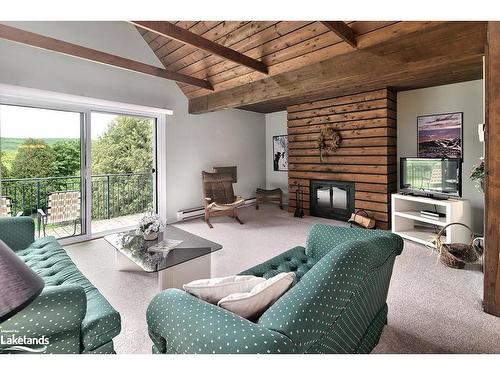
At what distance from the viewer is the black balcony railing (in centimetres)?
347

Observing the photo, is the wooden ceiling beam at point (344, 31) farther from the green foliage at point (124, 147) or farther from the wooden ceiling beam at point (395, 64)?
the green foliage at point (124, 147)

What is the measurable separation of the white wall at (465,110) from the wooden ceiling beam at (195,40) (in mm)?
2538

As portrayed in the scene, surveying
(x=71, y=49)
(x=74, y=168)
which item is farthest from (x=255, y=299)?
(x=74, y=168)

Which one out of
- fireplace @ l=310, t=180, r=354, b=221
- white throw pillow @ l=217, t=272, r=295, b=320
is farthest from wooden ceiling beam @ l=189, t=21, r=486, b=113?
white throw pillow @ l=217, t=272, r=295, b=320

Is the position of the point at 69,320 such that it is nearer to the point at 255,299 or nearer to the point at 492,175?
the point at 255,299

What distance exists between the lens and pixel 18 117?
3256 millimetres

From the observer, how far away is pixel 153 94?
446 cm

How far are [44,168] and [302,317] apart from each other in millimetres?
4005

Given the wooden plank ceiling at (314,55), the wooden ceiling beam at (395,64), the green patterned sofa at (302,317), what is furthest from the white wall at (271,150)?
the green patterned sofa at (302,317)

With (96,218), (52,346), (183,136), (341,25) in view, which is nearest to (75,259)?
(96,218)

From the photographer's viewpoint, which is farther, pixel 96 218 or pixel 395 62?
pixel 96 218
